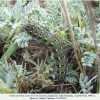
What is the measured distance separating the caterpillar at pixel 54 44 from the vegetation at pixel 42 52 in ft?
0.08

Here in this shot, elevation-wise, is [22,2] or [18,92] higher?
[22,2]

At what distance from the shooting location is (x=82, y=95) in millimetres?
858

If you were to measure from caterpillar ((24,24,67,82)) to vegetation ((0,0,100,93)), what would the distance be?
0.02 metres

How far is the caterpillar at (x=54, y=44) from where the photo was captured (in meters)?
0.94

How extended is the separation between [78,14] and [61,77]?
33cm

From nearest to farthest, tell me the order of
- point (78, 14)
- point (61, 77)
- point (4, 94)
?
point (4, 94)
point (61, 77)
point (78, 14)

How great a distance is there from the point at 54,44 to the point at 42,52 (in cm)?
11

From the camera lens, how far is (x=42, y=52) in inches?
42.4

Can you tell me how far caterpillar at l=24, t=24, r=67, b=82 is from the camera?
94 centimetres

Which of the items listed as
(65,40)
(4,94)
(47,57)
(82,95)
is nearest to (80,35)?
(65,40)

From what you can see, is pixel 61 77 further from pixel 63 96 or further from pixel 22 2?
pixel 22 2

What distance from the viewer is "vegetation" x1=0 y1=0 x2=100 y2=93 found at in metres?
0.92

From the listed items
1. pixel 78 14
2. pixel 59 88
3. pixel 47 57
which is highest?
pixel 78 14

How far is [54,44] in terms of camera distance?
0.99 meters
